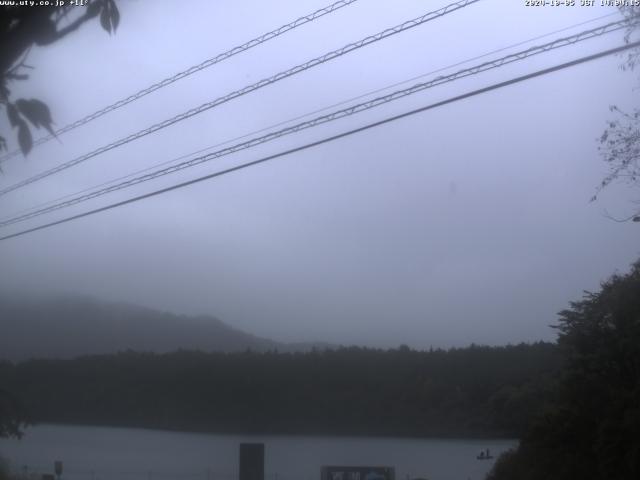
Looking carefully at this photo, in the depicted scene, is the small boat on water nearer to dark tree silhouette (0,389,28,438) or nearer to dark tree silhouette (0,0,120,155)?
dark tree silhouette (0,389,28,438)

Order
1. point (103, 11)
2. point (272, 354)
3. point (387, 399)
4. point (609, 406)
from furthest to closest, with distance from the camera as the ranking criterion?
point (272, 354), point (387, 399), point (609, 406), point (103, 11)

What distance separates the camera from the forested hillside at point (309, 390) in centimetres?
2827

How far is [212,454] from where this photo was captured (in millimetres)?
34500

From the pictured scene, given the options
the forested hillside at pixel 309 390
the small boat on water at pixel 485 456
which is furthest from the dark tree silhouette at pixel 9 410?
the small boat on water at pixel 485 456

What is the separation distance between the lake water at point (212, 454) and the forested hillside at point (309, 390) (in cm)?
73

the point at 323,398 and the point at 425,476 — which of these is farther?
the point at 323,398

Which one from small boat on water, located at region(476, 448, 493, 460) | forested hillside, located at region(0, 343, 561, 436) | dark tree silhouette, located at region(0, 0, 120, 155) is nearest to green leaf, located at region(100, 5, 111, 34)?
dark tree silhouette, located at region(0, 0, 120, 155)

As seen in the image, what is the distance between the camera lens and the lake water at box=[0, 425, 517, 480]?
30125 mm

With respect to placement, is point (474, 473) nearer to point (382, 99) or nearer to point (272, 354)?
point (272, 354)

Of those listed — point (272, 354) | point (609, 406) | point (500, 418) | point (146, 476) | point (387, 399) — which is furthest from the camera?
point (272, 354)

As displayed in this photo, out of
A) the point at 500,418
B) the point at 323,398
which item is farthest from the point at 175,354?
the point at 500,418

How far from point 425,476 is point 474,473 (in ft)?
5.87

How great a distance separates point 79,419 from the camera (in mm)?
31438

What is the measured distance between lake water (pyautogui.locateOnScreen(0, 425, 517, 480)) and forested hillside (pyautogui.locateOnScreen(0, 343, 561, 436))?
2.40ft
